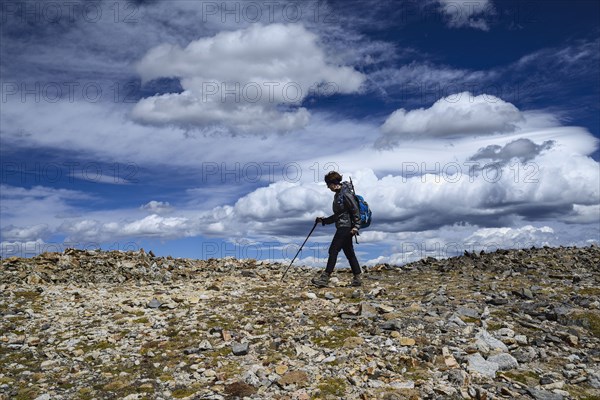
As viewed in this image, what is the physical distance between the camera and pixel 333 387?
8672mm

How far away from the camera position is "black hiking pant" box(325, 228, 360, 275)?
15633 millimetres

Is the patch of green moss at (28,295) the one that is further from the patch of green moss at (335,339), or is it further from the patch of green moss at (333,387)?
the patch of green moss at (333,387)

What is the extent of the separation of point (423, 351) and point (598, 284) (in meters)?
9.16


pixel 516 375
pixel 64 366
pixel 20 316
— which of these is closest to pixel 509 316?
pixel 516 375

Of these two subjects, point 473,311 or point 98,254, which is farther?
point 98,254

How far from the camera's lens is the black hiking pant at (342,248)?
1563 cm

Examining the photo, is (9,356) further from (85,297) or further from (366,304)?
(366,304)

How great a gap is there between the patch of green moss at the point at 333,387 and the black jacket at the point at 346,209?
7.26 meters

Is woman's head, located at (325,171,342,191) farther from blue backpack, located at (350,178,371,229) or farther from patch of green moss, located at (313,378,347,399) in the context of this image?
patch of green moss, located at (313,378,347,399)

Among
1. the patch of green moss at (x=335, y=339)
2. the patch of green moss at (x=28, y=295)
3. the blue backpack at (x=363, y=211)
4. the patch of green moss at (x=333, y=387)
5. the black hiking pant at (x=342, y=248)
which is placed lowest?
the patch of green moss at (x=333, y=387)

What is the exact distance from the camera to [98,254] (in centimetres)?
2156

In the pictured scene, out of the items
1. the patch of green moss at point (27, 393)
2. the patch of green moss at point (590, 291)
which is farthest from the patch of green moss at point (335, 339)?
the patch of green moss at point (590, 291)

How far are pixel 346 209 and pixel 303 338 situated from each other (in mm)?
5912

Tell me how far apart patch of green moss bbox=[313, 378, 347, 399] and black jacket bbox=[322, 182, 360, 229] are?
7259mm
